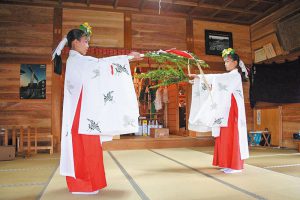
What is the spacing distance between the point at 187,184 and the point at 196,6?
5444mm

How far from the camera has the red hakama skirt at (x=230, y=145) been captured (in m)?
3.62

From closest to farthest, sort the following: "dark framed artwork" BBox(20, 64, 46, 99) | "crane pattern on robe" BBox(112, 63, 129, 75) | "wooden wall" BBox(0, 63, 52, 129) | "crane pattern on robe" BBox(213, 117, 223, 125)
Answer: "crane pattern on robe" BBox(112, 63, 129, 75), "crane pattern on robe" BBox(213, 117, 223, 125), "wooden wall" BBox(0, 63, 52, 129), "dark framed artwork" BBox(20, 64, 46, 99)

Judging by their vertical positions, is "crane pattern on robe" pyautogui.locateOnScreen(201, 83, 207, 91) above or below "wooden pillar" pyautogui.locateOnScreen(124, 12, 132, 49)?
below

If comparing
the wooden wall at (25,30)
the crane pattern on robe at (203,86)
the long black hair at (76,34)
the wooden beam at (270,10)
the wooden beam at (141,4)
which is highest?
the wooden beam at (141,4)

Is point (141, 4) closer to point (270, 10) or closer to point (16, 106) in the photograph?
point (270, 10)

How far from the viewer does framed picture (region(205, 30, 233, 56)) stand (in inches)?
299

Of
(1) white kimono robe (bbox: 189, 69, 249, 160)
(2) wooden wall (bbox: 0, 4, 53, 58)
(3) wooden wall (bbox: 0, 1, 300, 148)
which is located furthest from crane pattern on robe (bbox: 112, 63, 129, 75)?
(2) wooden wall (bbox: 0, 4, 53, 58)

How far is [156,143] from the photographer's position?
6875 mm

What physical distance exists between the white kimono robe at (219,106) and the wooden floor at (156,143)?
3.01m

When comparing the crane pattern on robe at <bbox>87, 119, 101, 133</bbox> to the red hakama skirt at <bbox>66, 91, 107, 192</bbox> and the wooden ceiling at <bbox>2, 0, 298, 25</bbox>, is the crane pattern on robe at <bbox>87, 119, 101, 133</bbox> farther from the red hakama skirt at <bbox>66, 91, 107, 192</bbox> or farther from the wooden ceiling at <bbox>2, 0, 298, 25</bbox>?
the wooden ceiling at <bbox>2, 0, 298, 25</bbox>

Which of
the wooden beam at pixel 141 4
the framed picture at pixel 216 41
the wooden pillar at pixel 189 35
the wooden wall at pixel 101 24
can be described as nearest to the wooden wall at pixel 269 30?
the framed picture at pixel 216 41

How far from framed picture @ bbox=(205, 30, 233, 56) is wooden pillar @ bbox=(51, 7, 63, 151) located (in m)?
4.22

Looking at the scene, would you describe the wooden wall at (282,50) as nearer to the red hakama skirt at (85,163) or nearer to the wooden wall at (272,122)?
the wooden wall at (272,122)

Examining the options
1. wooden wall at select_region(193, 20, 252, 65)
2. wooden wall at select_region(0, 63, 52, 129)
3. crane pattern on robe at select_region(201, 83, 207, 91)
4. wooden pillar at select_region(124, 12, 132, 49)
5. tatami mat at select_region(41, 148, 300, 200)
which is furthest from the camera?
wooden wall at select_region(193, 20, 252, 65)
